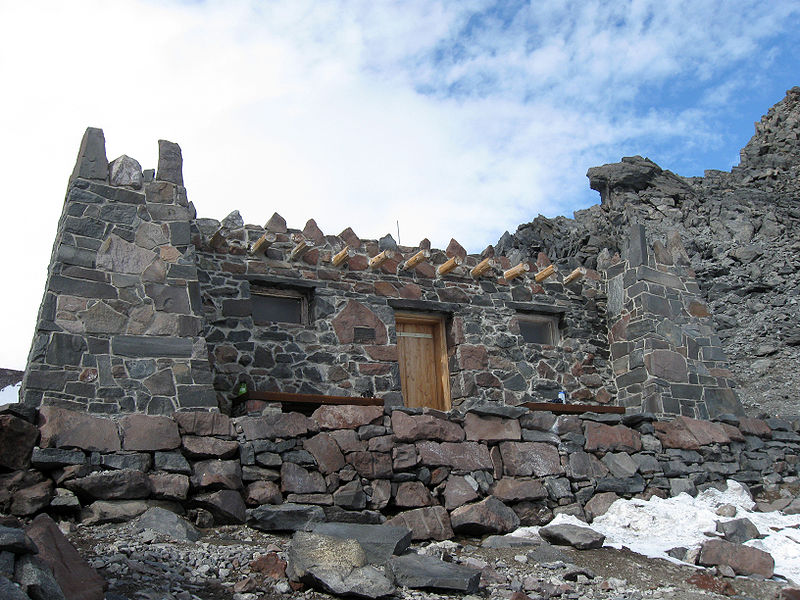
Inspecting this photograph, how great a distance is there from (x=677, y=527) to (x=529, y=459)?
5.81 feet

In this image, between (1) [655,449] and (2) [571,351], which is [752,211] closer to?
(2) [571,351]

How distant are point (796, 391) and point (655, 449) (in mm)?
9330

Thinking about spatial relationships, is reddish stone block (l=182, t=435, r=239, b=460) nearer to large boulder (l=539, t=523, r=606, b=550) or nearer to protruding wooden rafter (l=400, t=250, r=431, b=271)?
large boulder (l=539, t=523, r=606, b=550)

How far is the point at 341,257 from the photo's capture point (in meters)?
10.7

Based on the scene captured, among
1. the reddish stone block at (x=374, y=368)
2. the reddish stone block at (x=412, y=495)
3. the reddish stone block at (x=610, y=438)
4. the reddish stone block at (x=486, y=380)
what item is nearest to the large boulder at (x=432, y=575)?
the reddish stone block at (x=412, y=495)

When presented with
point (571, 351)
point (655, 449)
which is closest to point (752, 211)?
point (571, 351)

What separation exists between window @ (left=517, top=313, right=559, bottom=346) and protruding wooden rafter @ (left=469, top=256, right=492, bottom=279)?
1.02 m

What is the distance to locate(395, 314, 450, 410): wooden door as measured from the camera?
11.3 m

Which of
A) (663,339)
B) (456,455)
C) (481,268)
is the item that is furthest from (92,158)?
(663,339)

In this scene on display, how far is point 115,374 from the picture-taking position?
753cm

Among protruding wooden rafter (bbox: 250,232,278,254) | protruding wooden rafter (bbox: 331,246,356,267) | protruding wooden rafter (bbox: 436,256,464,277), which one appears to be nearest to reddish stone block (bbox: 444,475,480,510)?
protruding wooden rafter (bbox: 331,246,356,267)

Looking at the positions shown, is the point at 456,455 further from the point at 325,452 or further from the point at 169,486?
the point at 169,486

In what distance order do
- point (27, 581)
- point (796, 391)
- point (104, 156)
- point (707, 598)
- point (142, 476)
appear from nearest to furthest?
point (27, 581) < point (707, 598) < point (142, 476) < point (104, 156) < point (796, 391)

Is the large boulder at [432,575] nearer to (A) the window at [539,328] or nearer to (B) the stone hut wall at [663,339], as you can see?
(B) the stone hut wall at [663,339]
